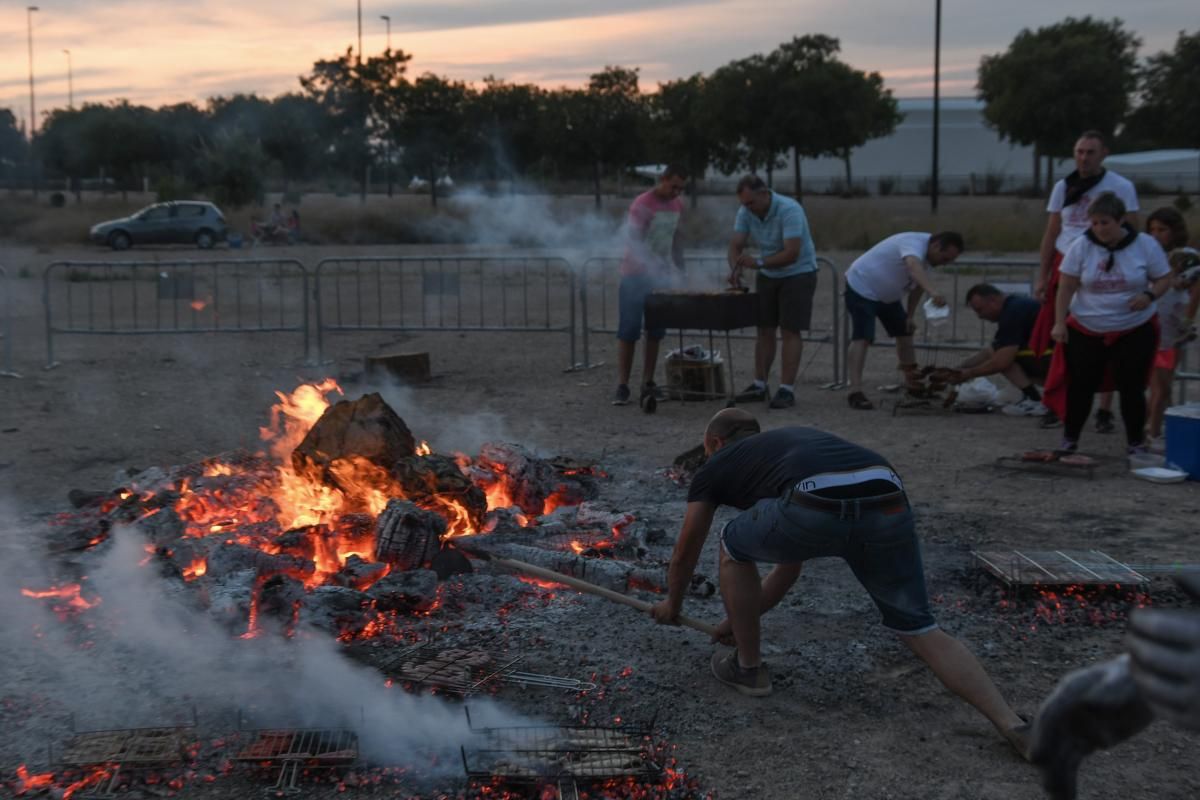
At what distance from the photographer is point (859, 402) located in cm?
1009

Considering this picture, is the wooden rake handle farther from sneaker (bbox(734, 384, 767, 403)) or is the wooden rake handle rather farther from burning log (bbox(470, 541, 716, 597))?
sneaker (bbox(734, 384, 767, 403))

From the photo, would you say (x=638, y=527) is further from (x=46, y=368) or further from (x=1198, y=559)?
(x=46, y=368)

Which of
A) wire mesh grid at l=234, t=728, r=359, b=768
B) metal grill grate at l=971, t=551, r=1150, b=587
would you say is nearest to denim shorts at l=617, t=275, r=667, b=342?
metal grill grate at l=971, t=551, r=1150, b=587

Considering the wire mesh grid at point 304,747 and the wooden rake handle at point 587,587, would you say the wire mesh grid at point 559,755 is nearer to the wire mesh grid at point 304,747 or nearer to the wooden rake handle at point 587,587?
the wire mesh grid at point 304,747

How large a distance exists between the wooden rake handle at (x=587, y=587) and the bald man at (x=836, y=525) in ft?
1.29

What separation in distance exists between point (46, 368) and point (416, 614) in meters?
8.48

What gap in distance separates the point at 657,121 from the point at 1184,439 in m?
33.1

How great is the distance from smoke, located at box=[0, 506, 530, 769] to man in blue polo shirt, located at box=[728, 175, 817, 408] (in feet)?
20.1

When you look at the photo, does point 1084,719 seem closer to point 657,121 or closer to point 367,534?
point 367,534

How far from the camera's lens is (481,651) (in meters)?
4.83

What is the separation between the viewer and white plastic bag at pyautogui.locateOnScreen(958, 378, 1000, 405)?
991 centimetres

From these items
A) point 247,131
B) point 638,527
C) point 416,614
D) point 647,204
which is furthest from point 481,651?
point 247,131

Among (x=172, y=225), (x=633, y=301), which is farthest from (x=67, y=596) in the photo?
(x=172, y=225)

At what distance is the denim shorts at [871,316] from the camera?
10.0m
